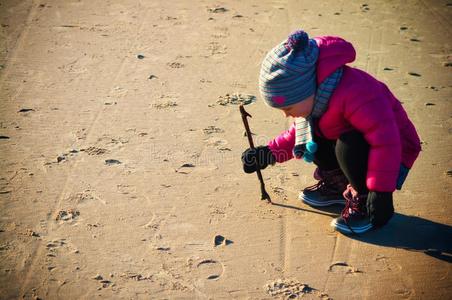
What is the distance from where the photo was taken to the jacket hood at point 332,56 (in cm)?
259

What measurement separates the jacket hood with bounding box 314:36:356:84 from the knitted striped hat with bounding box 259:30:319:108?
3 centimetres

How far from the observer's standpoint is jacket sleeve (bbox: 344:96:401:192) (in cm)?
255

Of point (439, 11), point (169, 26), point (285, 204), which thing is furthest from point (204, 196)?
point (439, 11)

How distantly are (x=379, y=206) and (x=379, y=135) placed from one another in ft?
1.29

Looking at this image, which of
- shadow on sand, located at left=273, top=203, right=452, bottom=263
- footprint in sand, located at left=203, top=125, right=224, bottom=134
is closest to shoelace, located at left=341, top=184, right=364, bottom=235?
shadow on sand, located at left=273, top=203, right=452, bottom=263

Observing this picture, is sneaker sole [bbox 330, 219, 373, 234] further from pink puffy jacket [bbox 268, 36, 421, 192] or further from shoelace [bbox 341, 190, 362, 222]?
pink puffy jacket [bbox 268, 36, 421, 192]

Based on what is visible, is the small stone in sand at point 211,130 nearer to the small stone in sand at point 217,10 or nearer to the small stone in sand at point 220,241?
the small stone in sand at point 220,241

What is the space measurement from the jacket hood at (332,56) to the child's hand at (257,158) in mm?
663

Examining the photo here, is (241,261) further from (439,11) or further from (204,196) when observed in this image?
(439,11)

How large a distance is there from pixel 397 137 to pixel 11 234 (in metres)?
2.19

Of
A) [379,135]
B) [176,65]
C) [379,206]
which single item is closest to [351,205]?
[379,206]

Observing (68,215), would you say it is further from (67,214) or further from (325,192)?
(325,192)

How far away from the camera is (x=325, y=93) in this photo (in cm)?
262

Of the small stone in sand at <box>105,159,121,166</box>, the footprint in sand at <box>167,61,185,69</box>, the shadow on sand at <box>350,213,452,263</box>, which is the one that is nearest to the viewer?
the shadow on sand at <box>350,213,452,263</box>
